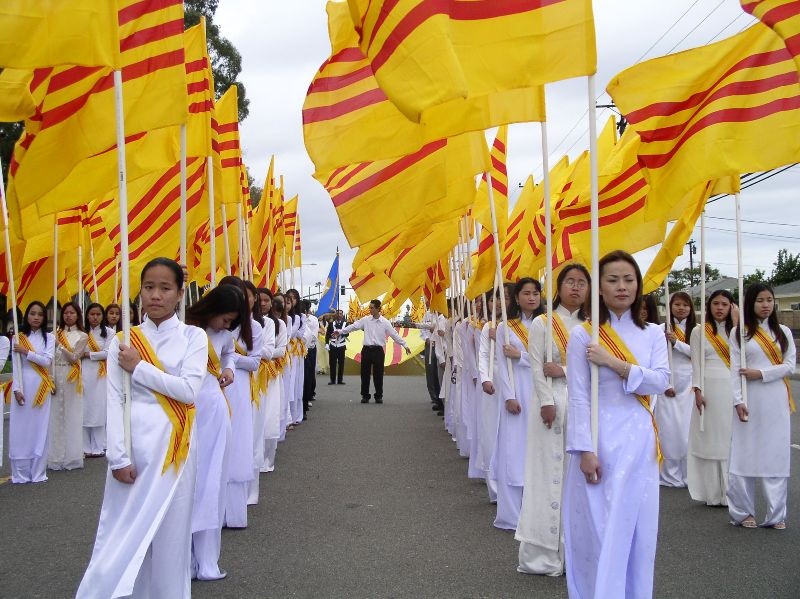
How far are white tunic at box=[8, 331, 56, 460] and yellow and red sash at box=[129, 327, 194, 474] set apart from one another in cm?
525

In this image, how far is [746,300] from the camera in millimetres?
6984

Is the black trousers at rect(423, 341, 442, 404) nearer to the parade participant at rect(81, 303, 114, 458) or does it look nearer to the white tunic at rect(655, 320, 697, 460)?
the parade participant at rect(81, 303, 114, 458)

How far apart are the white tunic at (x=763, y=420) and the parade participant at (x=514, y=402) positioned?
1.64 meters

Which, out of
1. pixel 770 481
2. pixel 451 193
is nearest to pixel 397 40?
pixel 451 193

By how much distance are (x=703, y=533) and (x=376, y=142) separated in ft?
12.2

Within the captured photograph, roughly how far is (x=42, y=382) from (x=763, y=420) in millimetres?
6937

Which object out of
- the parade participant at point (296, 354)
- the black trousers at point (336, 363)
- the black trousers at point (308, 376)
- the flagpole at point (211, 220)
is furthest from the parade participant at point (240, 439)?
the black trousers at point (336, 363)

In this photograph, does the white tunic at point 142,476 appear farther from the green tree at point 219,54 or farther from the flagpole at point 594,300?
the green tree at point 219,54

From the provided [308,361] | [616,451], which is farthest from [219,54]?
[616,451]

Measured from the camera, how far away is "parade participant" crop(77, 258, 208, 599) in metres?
3.95

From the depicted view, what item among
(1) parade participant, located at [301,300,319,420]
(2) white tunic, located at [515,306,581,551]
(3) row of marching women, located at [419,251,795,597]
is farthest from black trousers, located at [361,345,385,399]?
(2) white tunic, located at [515,306,581,551]

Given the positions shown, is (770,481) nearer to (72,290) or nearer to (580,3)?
(580,3)

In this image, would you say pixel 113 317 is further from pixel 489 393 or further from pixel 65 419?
pixel 489 393

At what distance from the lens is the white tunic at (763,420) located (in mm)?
6625
